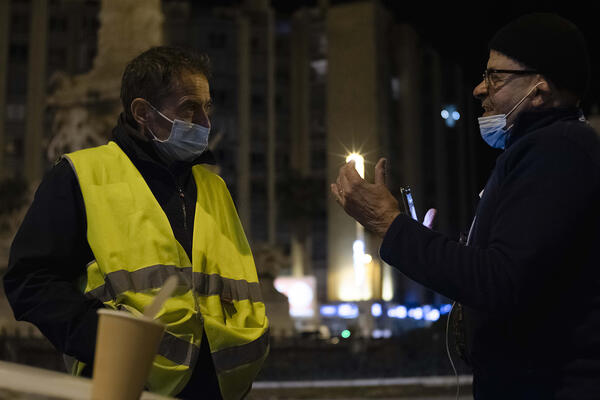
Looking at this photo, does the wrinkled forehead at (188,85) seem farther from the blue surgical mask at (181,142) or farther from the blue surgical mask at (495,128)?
the blue surgical mask at (495,128)

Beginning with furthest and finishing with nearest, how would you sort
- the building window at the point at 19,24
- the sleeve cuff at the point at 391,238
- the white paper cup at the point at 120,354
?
the building window at the point at 19,24 → the sleeve cuff at the point at 391,238 → the white paper cup at the point at 120,354

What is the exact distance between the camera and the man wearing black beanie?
209 centimetres

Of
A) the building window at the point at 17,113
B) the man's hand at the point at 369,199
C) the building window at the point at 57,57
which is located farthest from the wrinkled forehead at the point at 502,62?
the building window at the point at 57,57

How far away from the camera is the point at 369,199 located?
95.7 inches

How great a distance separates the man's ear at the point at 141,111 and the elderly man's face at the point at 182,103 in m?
0.02

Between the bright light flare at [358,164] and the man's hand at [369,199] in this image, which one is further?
the bright light flare at [358,164]

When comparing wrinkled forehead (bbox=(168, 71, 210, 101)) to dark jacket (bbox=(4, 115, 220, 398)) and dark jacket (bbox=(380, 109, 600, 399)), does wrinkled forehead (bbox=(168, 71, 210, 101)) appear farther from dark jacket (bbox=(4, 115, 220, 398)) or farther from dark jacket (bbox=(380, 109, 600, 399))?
dark jacket (bbox=(380, 109, 600, 399))

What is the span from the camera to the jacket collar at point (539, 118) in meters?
2.36

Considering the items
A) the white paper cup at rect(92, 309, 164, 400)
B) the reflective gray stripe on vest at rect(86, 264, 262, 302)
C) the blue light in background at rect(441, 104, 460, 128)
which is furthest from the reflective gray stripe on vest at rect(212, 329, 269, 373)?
the blue light in background at rect(441, 104, 460, 128)

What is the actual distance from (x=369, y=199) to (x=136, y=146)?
3.10 feet

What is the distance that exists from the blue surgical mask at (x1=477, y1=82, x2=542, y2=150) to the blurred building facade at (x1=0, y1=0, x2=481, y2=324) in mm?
66365

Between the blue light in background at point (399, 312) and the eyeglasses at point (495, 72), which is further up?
the eyeglasses at point (495, 72)

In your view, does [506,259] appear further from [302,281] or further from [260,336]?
[302,281]

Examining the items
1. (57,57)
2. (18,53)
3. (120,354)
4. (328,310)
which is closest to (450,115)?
(120,354)
